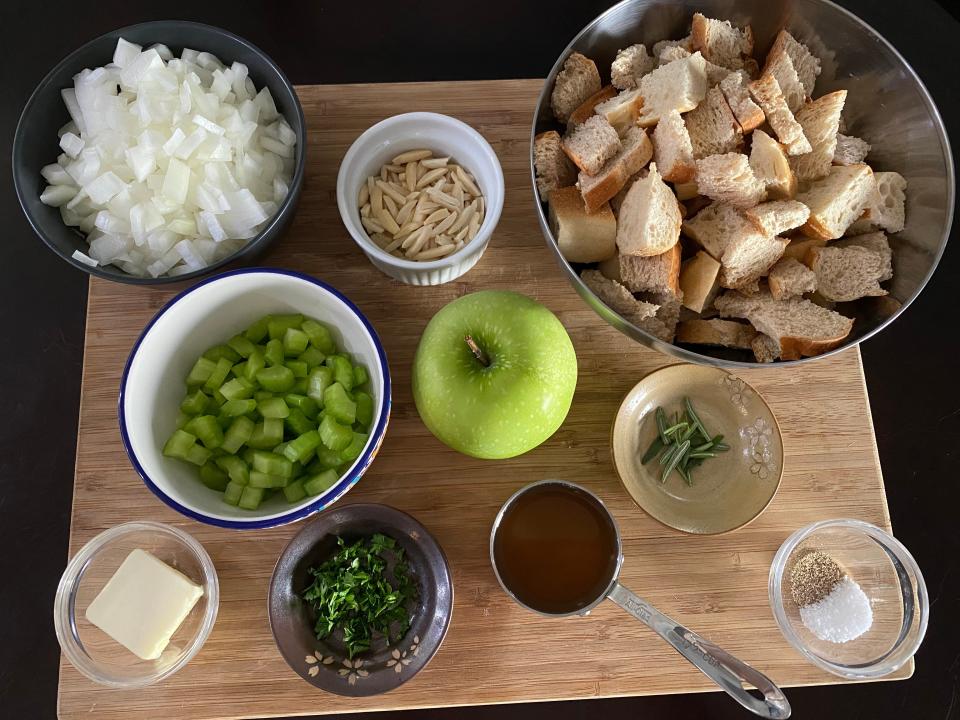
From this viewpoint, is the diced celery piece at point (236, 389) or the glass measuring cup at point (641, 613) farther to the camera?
the diced celery piece at point (236, 389)

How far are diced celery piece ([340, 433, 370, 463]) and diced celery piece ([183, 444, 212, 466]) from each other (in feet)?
0.75

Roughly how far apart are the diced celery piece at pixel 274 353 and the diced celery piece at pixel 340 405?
11 centimetres

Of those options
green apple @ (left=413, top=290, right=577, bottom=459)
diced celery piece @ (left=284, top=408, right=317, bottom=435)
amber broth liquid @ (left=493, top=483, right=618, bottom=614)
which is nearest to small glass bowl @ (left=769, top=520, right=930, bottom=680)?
amber broth liquid @ (left=493, top=483, right=618, bottom=614)

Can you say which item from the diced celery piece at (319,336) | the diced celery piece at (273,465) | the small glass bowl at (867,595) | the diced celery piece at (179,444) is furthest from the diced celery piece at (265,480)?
the small glass bowl at (867,595)

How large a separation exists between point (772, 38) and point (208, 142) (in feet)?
3.24

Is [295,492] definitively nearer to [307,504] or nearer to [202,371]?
[307,504]

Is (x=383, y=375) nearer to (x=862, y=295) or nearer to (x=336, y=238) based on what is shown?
(x=336, y=238)

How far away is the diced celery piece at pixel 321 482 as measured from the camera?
1155 mm

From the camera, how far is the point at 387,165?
1321 mm

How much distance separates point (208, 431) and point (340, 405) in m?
0.22

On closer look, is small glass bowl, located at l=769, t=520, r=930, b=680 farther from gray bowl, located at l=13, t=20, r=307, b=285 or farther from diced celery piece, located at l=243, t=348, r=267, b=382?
gray bowl, located at l=13, t=20, r=307, b=285

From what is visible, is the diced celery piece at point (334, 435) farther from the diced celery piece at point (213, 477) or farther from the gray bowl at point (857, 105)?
the gray bowl at point (857, 105)

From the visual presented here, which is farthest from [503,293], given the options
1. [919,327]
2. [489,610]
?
[919,327]

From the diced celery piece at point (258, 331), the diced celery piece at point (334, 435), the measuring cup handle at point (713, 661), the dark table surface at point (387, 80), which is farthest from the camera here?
the dark table surface at point (387, 80)
